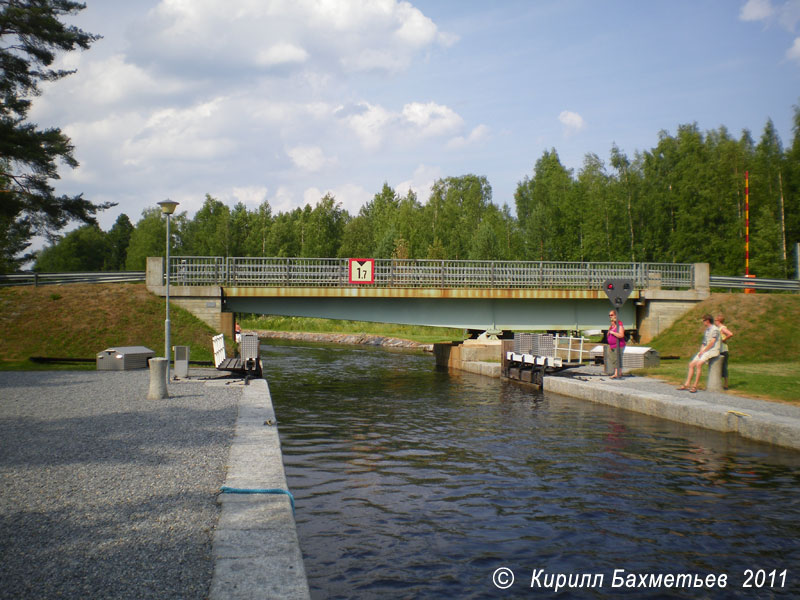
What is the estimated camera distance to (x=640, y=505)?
315 inches

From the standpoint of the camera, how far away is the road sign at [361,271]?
28094mm

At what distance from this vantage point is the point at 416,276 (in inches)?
1160

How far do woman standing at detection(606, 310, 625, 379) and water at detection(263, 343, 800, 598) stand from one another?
14.1 ft

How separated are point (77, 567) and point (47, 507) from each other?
5.56 ft

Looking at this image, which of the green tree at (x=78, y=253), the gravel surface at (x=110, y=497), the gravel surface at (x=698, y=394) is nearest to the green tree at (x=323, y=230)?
the green tree at (x=78, y=253)

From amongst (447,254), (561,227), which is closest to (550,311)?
(561,227)

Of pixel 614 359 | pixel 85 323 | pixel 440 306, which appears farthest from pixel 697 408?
pixel 85 323

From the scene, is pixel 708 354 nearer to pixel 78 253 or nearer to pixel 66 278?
pixel 66 278

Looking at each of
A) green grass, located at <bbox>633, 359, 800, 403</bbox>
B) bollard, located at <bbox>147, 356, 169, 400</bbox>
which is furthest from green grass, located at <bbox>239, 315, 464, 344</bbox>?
bollard, located at <bbox>147, 356, 169, 400</bbox>

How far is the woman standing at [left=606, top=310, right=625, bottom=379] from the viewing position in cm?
1897

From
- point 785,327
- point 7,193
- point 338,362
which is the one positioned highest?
point 7,193

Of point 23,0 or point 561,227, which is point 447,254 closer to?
point 561,227

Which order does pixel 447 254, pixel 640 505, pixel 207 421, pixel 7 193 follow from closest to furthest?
pixel 640 505
pixel 207 421
pixel 7 193
pixel 447 254

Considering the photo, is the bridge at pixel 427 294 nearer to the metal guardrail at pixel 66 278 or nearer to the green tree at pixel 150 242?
the metal guardrail at pixel 66 278
